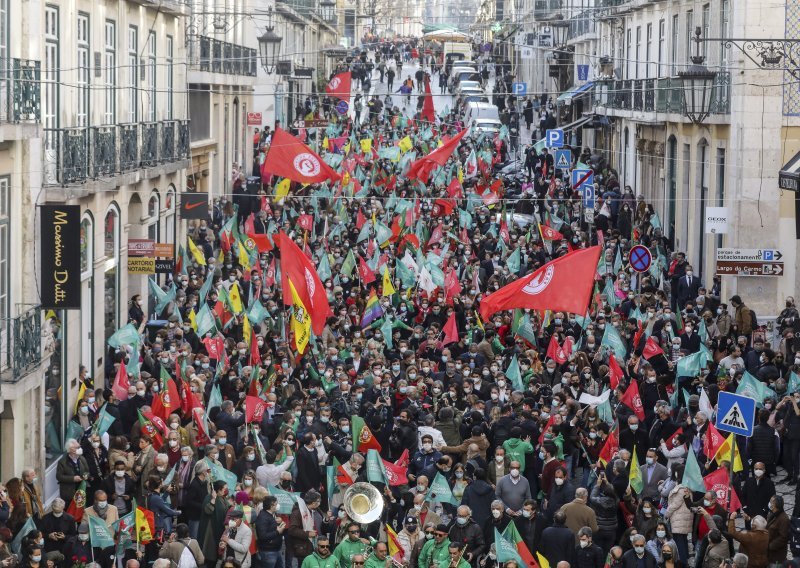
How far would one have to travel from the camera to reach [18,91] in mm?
20031

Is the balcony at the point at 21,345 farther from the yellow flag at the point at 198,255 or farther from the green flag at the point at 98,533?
the yellow flag at the point at 198,255

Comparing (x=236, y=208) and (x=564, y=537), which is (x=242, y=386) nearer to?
(x=564, y=537)

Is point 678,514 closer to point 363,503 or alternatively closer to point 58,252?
point 363,503

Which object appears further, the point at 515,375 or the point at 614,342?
the point at 614,342

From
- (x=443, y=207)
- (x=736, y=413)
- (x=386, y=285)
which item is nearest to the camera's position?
(x=736, y=413)

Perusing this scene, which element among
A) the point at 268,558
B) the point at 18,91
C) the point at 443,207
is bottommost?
the point at 268,558

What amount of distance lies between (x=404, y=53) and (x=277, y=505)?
296 ft

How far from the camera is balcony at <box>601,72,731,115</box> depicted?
33.9m

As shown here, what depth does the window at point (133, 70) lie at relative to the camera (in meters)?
30.9

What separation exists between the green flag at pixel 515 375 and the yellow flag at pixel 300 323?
9.48ft

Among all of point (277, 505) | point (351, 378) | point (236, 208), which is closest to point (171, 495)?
point (277, 505)

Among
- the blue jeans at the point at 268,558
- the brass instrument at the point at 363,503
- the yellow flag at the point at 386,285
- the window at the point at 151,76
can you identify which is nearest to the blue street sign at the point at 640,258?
the yellow flag at the point at 386,285

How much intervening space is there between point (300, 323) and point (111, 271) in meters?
6.86

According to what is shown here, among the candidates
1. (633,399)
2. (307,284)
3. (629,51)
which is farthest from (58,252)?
(629,51)
